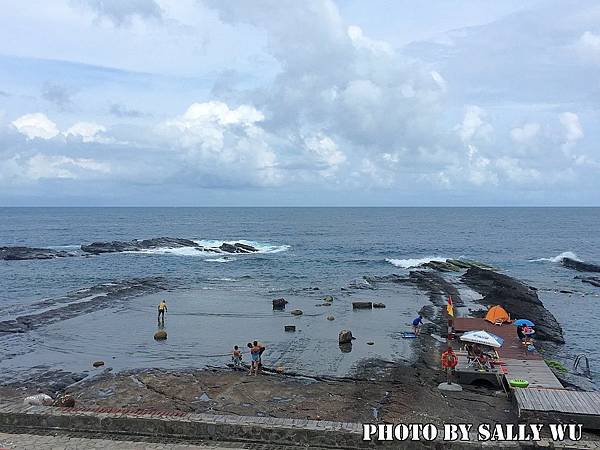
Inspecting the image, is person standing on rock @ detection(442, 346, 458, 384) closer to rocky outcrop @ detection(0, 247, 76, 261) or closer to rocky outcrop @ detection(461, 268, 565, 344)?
rocky outcrop @ detection(461, 268, 565, 344)

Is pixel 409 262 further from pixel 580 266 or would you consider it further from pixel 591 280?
pixel 591 280

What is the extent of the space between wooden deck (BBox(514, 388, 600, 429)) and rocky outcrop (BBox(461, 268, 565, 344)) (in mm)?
14277

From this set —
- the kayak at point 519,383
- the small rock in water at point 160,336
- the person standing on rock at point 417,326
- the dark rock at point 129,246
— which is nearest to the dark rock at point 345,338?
the person standing on rock at point 417,326

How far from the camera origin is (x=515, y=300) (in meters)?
40.4

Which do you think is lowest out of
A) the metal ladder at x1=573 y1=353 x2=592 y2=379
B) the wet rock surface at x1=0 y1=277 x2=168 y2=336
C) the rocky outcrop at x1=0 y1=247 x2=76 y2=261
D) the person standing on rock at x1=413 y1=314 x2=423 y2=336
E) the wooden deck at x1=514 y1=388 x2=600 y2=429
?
the metal ladder at x1=573 y1=353 x2=592 y2=379

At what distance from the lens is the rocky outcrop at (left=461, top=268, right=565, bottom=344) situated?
3275cm

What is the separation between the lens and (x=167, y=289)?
49219mm

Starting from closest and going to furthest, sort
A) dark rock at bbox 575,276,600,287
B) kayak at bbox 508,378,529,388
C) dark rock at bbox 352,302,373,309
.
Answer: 1. kayak at bbox 508,378,529,388
2. dark rock at bbox 352,302,373,309
3. dark rock at bbox 575,276,600,287

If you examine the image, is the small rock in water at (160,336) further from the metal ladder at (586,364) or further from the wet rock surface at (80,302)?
the metal ladder at (586,364)

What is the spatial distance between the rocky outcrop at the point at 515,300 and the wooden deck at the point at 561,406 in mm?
14277

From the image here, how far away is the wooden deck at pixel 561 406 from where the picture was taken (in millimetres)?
16266

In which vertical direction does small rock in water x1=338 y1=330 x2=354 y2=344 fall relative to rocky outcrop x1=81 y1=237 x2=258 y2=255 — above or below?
below

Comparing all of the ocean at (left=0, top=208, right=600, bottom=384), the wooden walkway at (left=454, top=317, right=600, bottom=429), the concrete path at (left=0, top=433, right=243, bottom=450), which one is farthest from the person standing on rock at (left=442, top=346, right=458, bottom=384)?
the concrete path at (left=0, top=433, right=243, bottom=450)

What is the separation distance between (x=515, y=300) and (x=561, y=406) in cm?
2488
